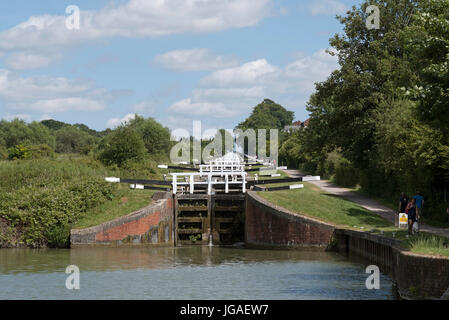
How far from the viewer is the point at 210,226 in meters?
32.5

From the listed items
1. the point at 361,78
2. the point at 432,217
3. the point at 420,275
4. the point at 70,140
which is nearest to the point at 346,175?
the point at 361,78

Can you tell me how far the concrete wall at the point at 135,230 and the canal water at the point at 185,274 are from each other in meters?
0.57

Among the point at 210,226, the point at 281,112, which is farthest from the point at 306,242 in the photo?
the point at 281,112

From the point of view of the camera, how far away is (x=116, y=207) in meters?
31.1

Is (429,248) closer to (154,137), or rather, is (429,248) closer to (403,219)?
(403,219)

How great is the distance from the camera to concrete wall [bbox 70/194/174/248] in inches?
1142

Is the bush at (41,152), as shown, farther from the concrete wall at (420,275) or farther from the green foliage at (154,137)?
the concrete wall at (420,275)

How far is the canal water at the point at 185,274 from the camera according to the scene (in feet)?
62.5

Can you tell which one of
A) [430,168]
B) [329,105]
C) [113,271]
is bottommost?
[113,271]

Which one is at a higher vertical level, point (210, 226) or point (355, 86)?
point (355, 86)

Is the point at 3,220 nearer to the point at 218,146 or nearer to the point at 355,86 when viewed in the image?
the point at 355,86

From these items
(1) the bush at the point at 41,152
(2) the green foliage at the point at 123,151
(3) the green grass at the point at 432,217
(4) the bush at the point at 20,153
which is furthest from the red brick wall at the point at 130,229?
(4) the bush at the point at 20,153

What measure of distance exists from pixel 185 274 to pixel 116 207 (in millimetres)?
9275
